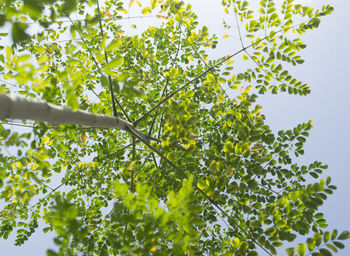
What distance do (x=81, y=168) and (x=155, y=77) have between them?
1.85m

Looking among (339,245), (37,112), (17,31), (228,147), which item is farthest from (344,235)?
(17,31)

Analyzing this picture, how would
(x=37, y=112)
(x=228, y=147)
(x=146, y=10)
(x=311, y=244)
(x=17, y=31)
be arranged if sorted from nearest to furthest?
(x=17, y=31)
(x=37, y=112)
(x=311, y=244)
(x=228, y=147)
(x=146, y=10)

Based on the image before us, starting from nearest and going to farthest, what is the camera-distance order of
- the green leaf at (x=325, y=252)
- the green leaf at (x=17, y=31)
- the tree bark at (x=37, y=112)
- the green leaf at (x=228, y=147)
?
the green leaf at (x=17, y=31) → the tree bark at (x=37, y=112) → the green leaf at (x=325, y=252) → the green leaf at (x=228, y=147)

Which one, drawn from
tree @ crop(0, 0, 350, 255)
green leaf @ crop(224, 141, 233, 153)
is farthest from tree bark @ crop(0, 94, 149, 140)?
green leaf @ crop(224, 141, 233, 153)

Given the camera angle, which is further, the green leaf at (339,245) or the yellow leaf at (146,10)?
the yellow leaf at (146,10)

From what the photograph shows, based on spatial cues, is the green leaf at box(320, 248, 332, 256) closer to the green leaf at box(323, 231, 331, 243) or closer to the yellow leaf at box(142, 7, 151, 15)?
the green leaf at box(323, 231, 331, 243)

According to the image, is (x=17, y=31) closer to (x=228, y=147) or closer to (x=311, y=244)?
(x=228, y=147)

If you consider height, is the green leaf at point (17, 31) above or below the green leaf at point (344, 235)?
above

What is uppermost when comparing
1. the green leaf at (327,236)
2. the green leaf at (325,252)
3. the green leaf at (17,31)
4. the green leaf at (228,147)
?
the green leaf at (228,147)

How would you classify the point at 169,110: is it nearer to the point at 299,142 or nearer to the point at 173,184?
the point at 173,184

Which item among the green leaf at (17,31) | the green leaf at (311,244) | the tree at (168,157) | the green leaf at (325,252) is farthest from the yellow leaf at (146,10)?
the green leaf at (325,252)

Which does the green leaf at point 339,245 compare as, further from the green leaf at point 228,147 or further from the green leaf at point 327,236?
the green leaf at point 228,147

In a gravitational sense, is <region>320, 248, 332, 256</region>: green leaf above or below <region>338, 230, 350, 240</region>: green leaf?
below

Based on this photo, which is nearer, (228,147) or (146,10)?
(228,147)
